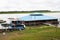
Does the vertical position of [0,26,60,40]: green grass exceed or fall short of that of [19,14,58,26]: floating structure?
it falls short

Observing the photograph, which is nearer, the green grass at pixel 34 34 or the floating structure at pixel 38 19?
the green grass at pixel 34 34

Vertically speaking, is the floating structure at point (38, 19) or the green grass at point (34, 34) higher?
the floating structure at point (38, 19)

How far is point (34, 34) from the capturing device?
9.73 feet

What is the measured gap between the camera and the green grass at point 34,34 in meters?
2.82

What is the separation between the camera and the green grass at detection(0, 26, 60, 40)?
2816 mm

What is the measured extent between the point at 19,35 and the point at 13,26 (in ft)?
1.09

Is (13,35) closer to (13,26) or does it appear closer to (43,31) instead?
(13,26)

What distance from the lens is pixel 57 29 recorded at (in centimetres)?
321

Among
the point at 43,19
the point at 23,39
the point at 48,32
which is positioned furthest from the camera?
the point at 43,19

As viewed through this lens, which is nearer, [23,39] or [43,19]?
[23,39]

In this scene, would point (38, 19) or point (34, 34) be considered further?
point (38, 19)

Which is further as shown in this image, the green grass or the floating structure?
the floating structure

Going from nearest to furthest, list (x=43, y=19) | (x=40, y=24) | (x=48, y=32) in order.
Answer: (x=48, y=32) < (x=40, y=24) < (x=43, y=19)

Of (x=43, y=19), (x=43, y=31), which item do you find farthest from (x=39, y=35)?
(x=43, y=19)
